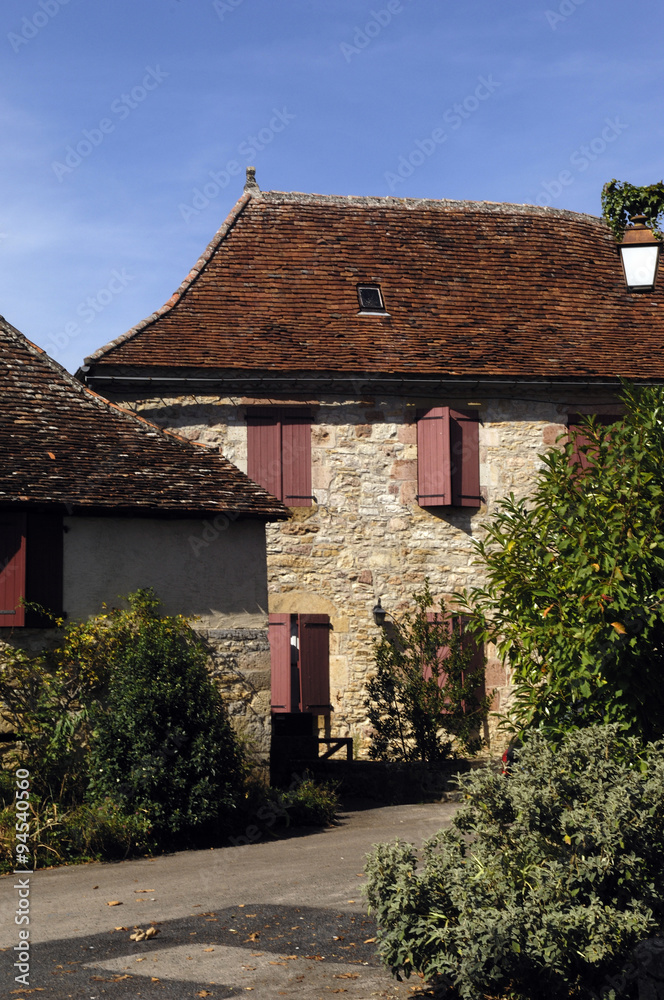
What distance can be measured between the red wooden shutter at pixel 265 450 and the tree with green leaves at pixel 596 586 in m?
7.76

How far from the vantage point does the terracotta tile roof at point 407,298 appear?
15148 millimetres

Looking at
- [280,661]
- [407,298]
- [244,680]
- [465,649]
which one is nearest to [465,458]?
[465,649]

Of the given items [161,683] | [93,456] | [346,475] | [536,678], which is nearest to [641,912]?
[536,678]

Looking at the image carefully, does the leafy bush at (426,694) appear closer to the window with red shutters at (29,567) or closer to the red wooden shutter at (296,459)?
the red wooden shutter at (296,459)

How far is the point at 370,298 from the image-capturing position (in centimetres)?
1648

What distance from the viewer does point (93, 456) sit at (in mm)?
11523

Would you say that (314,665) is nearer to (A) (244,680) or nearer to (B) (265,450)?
(B) (265,450)

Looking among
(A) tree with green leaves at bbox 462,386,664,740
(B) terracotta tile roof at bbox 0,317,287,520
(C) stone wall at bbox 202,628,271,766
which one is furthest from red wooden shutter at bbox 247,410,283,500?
(A) tree with green leaves at bbox 462,386,664,740

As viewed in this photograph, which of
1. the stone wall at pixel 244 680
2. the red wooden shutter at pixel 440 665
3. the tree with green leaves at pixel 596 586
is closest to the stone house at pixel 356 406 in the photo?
the red wooden shutter at pixel 440 665

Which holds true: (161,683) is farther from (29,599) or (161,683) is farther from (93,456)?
(93,456)

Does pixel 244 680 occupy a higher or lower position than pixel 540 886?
higher

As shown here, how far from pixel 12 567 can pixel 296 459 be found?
5133 millimetres

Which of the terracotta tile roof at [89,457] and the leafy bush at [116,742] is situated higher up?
the terracotta tile roof at [89,457]

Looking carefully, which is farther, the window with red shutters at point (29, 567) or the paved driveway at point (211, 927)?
the window with red shutters at point (29, 567)
